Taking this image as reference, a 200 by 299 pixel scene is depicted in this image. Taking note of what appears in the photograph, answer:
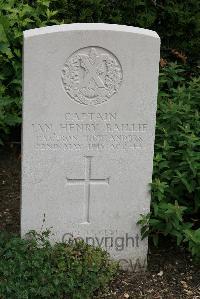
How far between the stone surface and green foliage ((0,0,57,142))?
66.6 inches

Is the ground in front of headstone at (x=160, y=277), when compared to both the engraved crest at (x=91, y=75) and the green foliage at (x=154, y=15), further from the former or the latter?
the green foliage at (x=154, y=15)

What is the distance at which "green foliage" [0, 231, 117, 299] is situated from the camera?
436cm

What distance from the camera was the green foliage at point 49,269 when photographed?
4.36 m

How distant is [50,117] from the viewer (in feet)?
14.5

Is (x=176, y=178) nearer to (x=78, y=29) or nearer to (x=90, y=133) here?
(x=90, y=133)

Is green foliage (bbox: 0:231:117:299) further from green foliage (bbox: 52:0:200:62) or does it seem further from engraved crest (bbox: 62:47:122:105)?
green foliage (bbox: 52:0:200:62)

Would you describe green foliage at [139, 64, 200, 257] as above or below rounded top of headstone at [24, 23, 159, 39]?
below

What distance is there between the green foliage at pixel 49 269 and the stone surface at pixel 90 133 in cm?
15

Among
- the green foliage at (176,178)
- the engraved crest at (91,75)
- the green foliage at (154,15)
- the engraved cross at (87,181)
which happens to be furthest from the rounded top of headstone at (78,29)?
the green foliage at (154,15)

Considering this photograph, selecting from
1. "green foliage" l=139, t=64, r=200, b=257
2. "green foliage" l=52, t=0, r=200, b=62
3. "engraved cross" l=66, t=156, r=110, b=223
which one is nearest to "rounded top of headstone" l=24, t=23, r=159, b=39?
"engraved cross" l=66, t=156, r=110, b=223

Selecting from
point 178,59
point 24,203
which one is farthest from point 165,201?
point 178,59

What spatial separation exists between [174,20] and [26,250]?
3.46 m

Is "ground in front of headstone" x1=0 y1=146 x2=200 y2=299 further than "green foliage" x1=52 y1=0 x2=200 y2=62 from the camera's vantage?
No

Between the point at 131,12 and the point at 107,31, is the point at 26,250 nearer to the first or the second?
the point at 107,31
